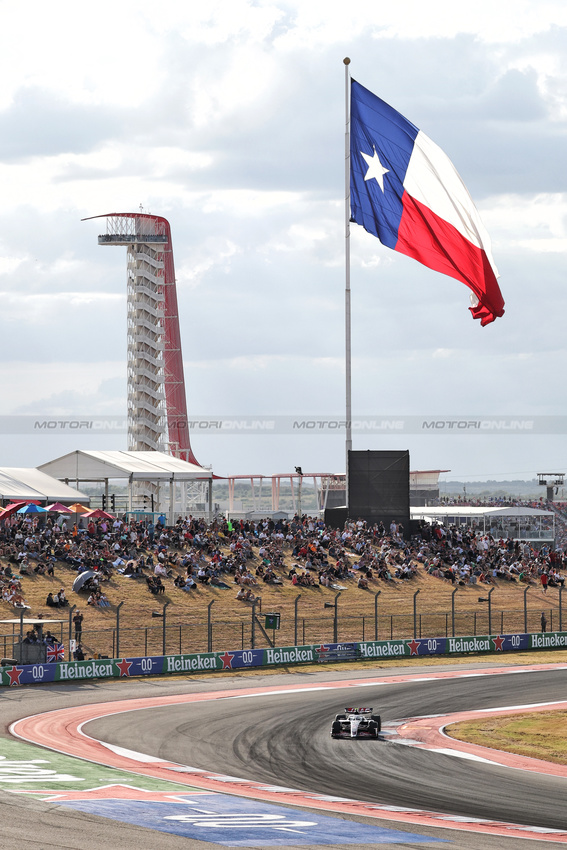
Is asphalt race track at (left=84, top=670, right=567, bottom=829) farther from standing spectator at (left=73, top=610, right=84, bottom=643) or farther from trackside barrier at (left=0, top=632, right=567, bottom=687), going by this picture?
standing spectator at (left=73, top=610, right=84, bottom=643)

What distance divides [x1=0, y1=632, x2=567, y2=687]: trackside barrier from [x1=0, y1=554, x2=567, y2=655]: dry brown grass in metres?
1.34

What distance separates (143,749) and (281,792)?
574 cm

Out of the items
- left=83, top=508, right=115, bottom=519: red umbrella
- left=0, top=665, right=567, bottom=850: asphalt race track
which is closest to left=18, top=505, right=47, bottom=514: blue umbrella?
left=83, top=508, right=115, bottom=519: red umbrella

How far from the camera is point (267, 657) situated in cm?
4203

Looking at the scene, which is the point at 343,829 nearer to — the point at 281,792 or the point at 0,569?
the point at 281,792

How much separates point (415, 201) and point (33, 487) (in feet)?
92.7

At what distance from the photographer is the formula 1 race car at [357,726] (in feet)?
89.1

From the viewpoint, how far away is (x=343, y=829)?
1680cm

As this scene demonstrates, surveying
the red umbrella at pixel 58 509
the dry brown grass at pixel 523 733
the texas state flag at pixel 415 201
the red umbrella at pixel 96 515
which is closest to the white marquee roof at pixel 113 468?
the red umbrella at pixel 96 515

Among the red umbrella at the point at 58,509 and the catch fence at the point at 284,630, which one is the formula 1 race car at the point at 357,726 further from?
the red umbrella at the point at 58,509

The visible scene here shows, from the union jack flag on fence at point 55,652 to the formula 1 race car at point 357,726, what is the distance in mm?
13418

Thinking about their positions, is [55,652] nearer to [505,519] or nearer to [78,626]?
[78,626]

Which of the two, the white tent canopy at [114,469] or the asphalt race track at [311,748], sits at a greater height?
the white tent canopy at [114,469]

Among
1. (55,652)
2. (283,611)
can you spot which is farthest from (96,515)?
(55,652)
